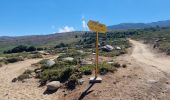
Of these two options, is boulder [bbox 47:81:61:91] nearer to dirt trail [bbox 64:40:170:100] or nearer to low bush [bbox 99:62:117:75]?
dirt trail [bbox 64:40:170:100]

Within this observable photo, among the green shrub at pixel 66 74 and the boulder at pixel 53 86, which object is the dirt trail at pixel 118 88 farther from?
the green shrub at pixel 66 74

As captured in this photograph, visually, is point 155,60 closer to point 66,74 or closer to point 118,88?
point 66,74

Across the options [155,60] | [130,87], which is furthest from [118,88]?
[155,60]

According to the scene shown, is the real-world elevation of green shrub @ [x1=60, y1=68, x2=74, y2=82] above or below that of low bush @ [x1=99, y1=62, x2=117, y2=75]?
below

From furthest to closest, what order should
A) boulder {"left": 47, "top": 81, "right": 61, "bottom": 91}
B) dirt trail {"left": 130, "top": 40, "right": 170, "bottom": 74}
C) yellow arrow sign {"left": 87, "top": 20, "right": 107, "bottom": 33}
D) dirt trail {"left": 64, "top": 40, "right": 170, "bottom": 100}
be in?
dirt trail {"left": 130, "top": 40, "right": 170, "bottom": 74} → boulder {"left": 47, "top": 81, "right": 61, "bottom": 91} → yellow arrow sign {"left": 87, "top": 20, "right": 107, "bottom": 33} → dirt trail {"left": 64, "top": 40, "right": 170, "bottom": 100}

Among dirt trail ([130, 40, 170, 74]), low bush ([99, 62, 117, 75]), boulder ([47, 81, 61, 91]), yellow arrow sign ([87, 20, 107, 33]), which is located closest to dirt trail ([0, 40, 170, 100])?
low bush ([99, 62, 117, 75])

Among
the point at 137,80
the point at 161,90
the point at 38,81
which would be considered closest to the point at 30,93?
the point at 38,81

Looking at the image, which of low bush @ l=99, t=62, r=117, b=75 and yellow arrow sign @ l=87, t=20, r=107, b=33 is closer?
yellow arrow sign @ l=87, t=20, r=107, b=33

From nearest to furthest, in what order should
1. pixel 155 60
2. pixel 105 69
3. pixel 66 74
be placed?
pixel 105 69 → pixel 66 74 → pixel 155 60

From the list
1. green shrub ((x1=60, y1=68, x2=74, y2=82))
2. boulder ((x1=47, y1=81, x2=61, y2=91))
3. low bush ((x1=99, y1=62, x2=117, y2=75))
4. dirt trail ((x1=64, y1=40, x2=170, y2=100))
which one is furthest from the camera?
green shrub ((x1=60, y1=68, x2=74, y2=82))

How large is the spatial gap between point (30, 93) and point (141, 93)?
7.36m

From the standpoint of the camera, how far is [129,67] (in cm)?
2364

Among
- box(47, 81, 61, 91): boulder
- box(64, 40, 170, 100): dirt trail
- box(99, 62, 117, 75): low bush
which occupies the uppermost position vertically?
box(99, 62, 117, 75): low bush

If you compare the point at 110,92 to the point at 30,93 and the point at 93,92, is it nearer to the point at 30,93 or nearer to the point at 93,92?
the point at 93,92
